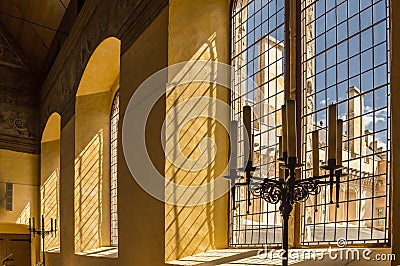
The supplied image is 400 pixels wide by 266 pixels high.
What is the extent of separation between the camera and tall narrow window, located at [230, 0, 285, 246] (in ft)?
21.1

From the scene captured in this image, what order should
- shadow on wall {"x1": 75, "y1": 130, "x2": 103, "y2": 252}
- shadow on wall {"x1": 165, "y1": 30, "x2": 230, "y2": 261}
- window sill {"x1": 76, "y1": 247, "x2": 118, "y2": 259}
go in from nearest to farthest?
shadow on wall {"x1": 165, "y1": 30, "x2": 230, "y2": 261} → window sill {"x1": 76, "y1": 247, "x2": 118, "y2": 259} → shadow on wall {"x1": 75, "y1": 130, "x2": 103, "y2": 252}

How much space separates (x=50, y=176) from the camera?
16.7 meters

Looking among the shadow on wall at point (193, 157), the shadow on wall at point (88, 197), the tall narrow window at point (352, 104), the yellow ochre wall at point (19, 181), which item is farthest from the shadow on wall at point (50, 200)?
the tall narrow window at point (352, 104)

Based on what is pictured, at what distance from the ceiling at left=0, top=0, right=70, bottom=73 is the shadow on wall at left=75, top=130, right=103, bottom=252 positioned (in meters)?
3.51

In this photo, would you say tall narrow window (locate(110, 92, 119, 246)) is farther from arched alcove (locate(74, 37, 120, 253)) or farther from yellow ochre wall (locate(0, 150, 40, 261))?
yellow ochre wall (locate(0, 150, 40, 261))

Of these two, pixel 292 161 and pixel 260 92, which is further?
pixel 260 92

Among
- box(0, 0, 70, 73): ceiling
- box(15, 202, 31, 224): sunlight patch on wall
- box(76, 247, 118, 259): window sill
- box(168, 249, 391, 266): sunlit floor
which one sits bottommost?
box(76, 247, 118, 259): window sill

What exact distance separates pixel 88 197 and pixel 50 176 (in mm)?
4471

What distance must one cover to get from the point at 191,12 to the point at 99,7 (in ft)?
12.9

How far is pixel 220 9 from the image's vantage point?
24.7ft

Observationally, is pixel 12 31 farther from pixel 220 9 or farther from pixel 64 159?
pixel 220 9

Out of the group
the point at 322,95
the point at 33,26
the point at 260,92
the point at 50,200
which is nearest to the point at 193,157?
the point at 260,92

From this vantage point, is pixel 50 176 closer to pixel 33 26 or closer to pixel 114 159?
pixel 33 26

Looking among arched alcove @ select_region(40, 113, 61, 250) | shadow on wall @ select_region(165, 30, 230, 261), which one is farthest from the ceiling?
shadow on wall @ select_region(165, 30, 230, 261)
